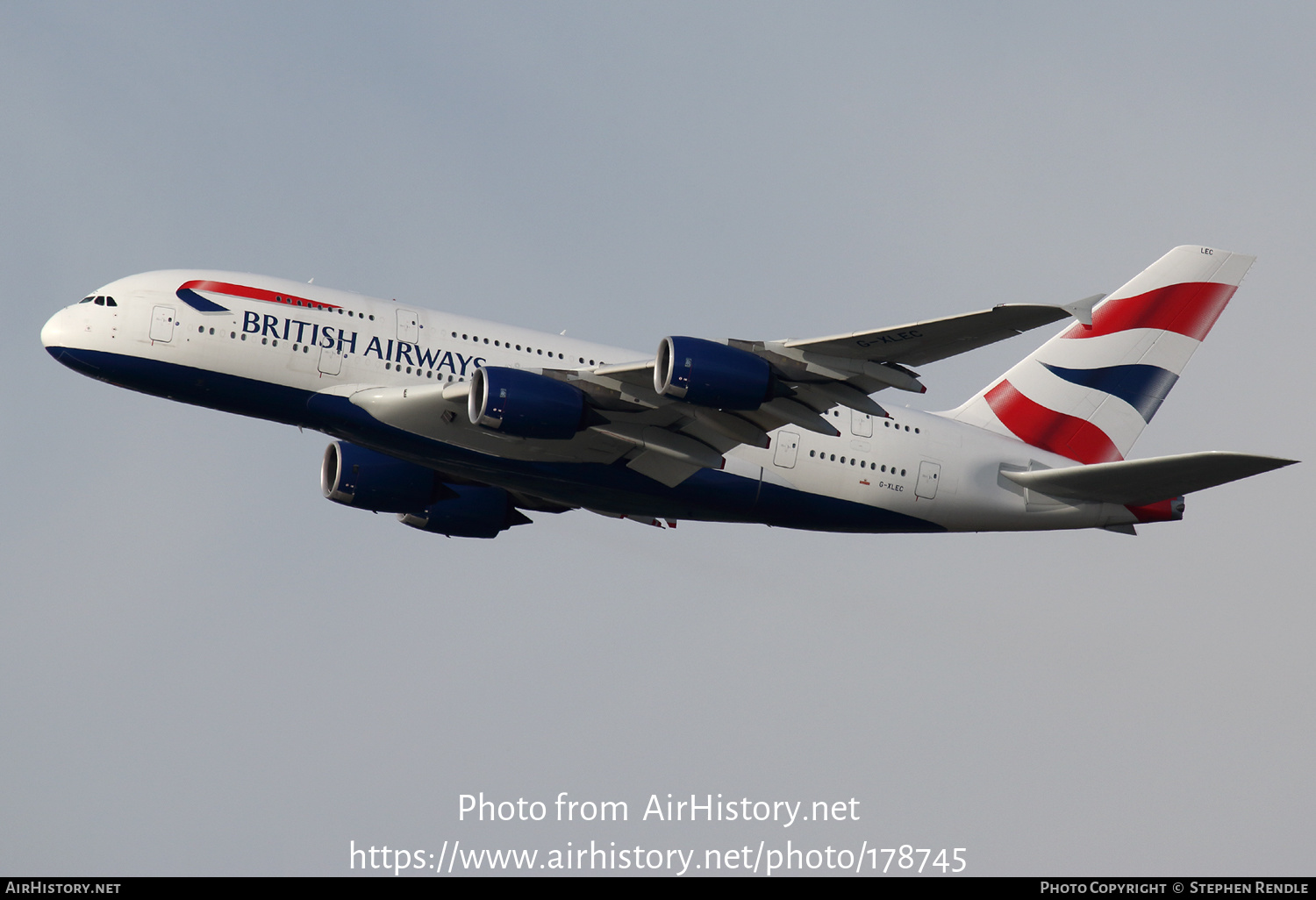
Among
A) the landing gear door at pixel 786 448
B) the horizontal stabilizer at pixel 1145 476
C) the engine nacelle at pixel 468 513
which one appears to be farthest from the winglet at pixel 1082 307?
the engine nacelle at pixel 468 513

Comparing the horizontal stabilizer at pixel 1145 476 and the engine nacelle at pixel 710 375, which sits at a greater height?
the engine nacelle at pixel 710 375

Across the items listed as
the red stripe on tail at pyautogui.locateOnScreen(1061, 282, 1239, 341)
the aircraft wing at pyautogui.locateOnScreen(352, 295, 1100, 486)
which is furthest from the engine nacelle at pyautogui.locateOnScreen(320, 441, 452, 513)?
the red stripe on tail at pyautogui.locateOnScreen(1061, 282, 1239, 341)

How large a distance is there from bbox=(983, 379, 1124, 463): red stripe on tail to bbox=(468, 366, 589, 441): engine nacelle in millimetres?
13746

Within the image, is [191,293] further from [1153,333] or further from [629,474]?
[1153,333]

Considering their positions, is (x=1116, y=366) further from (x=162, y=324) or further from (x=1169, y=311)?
(x=162, y=324)

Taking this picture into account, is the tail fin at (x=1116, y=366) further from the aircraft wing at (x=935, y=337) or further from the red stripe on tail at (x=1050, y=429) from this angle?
→ the aircraft wing at (x=935, y=337)

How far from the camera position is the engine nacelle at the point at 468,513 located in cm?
3972

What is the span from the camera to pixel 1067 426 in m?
39.3

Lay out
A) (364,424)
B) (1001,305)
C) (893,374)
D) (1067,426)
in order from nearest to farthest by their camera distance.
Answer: (1001,305) < (893,374) < (364,424) < (1067,426)

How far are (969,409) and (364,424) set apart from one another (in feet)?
55.5

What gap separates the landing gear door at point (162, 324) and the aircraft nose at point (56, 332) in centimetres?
205

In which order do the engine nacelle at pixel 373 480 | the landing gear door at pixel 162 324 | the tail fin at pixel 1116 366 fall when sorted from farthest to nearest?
the tail fin at pixel 1116 366 → the engine nacelle at pixel 373 480 → the landing gear door at pixel 162 324

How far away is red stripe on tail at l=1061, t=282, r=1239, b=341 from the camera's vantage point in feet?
135

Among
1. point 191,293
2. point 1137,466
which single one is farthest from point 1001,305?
point 191,293
